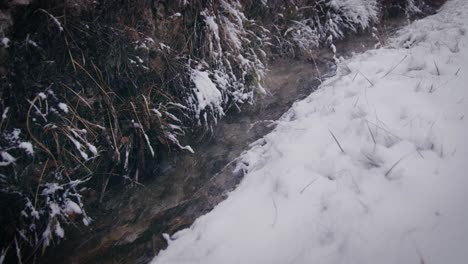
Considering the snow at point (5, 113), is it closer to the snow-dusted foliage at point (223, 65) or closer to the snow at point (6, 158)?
the snow at point (6, 158)

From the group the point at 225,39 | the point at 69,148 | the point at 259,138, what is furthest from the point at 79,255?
the point at 225,39

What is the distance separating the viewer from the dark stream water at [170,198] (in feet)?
6.33

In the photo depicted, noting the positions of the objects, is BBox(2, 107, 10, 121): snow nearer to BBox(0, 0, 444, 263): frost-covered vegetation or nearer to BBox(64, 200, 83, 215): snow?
BBox(0, 0, 444, 263): frost-covered vegetation

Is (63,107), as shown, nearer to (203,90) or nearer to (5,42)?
(5,42)

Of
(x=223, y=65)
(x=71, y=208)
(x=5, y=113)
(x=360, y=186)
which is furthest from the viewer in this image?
(x=223, y=65)

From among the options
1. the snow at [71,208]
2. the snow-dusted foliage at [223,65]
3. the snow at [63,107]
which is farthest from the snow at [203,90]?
the snow at [71,208]

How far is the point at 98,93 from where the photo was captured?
221cm

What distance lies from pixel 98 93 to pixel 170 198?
110cm

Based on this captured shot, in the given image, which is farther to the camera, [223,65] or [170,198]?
[223,65]

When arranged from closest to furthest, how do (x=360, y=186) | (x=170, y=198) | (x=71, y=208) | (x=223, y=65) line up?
(x=360, y=186) → (x=71, y=208) → (x=170, y=198) → (x=223, y=65)

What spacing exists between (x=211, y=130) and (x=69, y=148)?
1.34 m

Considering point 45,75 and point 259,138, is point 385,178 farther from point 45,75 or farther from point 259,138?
point 45,75

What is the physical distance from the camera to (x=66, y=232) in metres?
2.00

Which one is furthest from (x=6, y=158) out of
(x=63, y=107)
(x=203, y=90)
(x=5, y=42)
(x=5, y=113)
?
(x=203, y=90)
